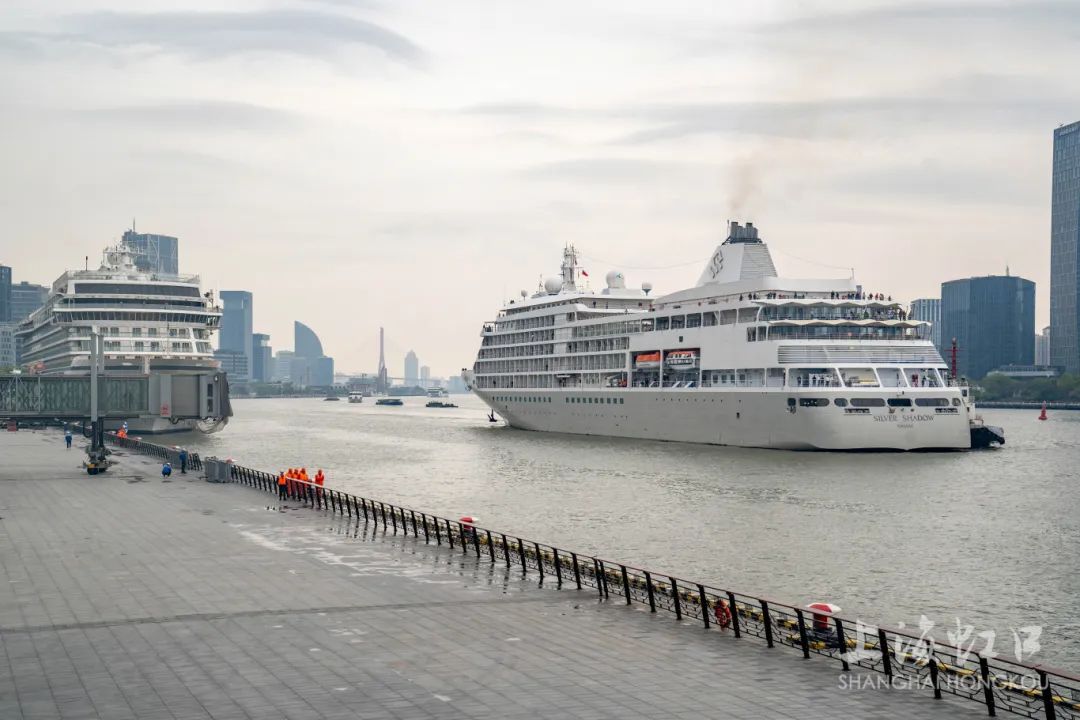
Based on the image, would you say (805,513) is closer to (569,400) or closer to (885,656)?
(885,656)

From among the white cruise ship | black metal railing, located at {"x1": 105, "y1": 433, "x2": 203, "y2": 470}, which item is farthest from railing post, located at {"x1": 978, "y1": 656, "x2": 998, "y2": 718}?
the white cruise ship

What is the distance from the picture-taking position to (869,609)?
3166cm

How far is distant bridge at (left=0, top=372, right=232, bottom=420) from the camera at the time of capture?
78.4 m

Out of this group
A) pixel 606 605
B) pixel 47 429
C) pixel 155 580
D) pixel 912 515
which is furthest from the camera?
pixel 47 429

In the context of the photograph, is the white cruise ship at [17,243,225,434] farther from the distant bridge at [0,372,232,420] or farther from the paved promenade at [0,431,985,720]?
the paved promenade at [0,431,985,720]

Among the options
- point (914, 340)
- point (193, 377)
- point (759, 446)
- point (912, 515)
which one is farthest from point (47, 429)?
point (912, 515)

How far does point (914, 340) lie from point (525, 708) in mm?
76287

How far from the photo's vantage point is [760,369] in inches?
3398

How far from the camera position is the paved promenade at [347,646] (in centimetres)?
1777

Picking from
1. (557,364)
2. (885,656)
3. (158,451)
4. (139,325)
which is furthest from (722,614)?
(139,325)

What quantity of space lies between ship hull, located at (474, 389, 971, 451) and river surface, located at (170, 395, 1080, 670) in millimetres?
1293

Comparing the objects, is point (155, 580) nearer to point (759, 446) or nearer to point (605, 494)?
point (605, 494)

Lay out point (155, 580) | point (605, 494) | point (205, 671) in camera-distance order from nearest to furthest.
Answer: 1. point (205, 671)
2. point (155, 580)
3. point (605, 494)

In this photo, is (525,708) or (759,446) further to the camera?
(759,446)
